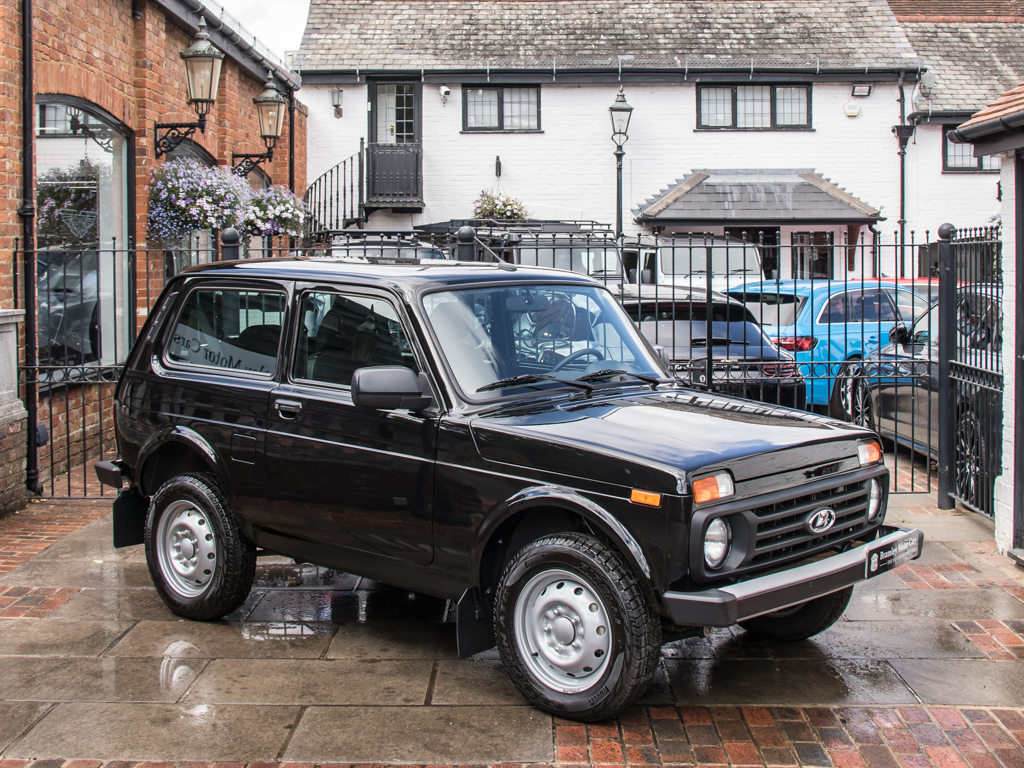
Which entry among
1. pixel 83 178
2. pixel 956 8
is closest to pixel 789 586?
pixel 83 178

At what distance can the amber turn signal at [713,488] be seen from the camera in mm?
3930

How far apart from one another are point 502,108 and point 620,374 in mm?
19046

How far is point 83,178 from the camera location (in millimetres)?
10719

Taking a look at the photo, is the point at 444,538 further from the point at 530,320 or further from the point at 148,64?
the point at 148,64

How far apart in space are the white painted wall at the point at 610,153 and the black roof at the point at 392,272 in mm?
17670

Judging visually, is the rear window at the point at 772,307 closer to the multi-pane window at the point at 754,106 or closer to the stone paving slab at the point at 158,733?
the stone paving slab at the point at 158,733

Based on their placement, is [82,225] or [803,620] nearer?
[803,620]

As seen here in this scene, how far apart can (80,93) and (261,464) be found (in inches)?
250

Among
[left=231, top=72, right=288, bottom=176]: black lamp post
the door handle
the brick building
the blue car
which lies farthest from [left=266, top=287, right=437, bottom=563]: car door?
[left=231, top=72, right=288, bottom=176]: black lamp post

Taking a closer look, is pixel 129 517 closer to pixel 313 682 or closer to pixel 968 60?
pixel 313 682

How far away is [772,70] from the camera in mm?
23109

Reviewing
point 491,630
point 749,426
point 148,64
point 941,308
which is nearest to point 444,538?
point 491,630

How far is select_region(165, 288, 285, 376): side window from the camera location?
5379 millimetres

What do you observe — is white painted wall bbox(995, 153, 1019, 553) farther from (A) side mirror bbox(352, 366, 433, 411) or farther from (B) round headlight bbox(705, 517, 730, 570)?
(A) side mirror bbox(352, 366, 433, 411)
